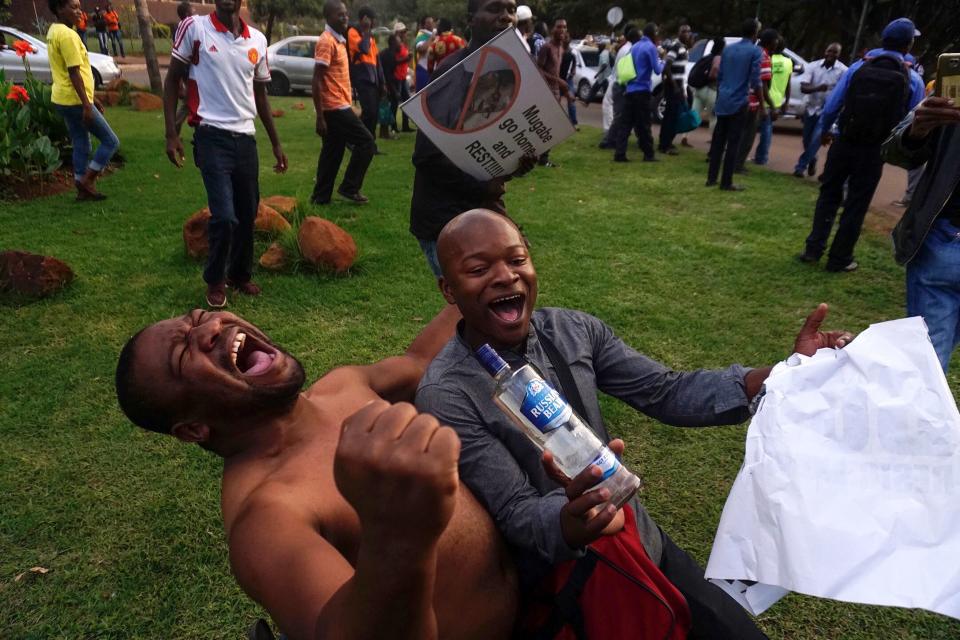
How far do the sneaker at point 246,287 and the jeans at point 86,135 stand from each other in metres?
3.23

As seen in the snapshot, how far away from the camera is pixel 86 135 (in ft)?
24.0

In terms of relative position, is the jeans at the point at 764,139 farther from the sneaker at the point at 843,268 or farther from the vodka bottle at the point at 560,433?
the vodka bottle at the point at 560,433

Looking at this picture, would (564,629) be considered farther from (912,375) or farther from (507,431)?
(912,375)

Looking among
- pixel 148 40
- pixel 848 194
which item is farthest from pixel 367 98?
pixel 148 40

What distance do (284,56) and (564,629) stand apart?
62.7 ft

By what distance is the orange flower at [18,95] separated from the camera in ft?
27.2

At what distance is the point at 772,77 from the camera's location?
9.76 m

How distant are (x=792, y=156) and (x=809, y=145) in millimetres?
2204

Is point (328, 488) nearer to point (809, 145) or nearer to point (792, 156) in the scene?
point (809, 145)

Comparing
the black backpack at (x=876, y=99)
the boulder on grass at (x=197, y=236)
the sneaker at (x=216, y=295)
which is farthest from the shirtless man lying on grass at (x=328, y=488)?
the black backpack at (x=876, y=99)

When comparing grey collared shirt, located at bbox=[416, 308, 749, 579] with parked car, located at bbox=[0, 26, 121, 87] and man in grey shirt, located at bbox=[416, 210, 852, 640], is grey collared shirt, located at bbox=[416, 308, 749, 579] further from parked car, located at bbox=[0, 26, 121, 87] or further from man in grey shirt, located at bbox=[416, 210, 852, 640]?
parked car, located at bbox=[0, 26, 121, 87]

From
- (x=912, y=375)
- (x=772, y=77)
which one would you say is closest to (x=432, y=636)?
(x=912, y=375)

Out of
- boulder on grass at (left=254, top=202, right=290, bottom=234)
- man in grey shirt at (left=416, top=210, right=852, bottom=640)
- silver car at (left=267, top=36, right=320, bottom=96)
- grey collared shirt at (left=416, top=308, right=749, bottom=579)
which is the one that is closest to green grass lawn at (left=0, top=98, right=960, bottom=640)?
boulder on grass at (left=254, top=202, right=290, bottom=234)

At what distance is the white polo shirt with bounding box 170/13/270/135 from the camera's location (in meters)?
4.41
